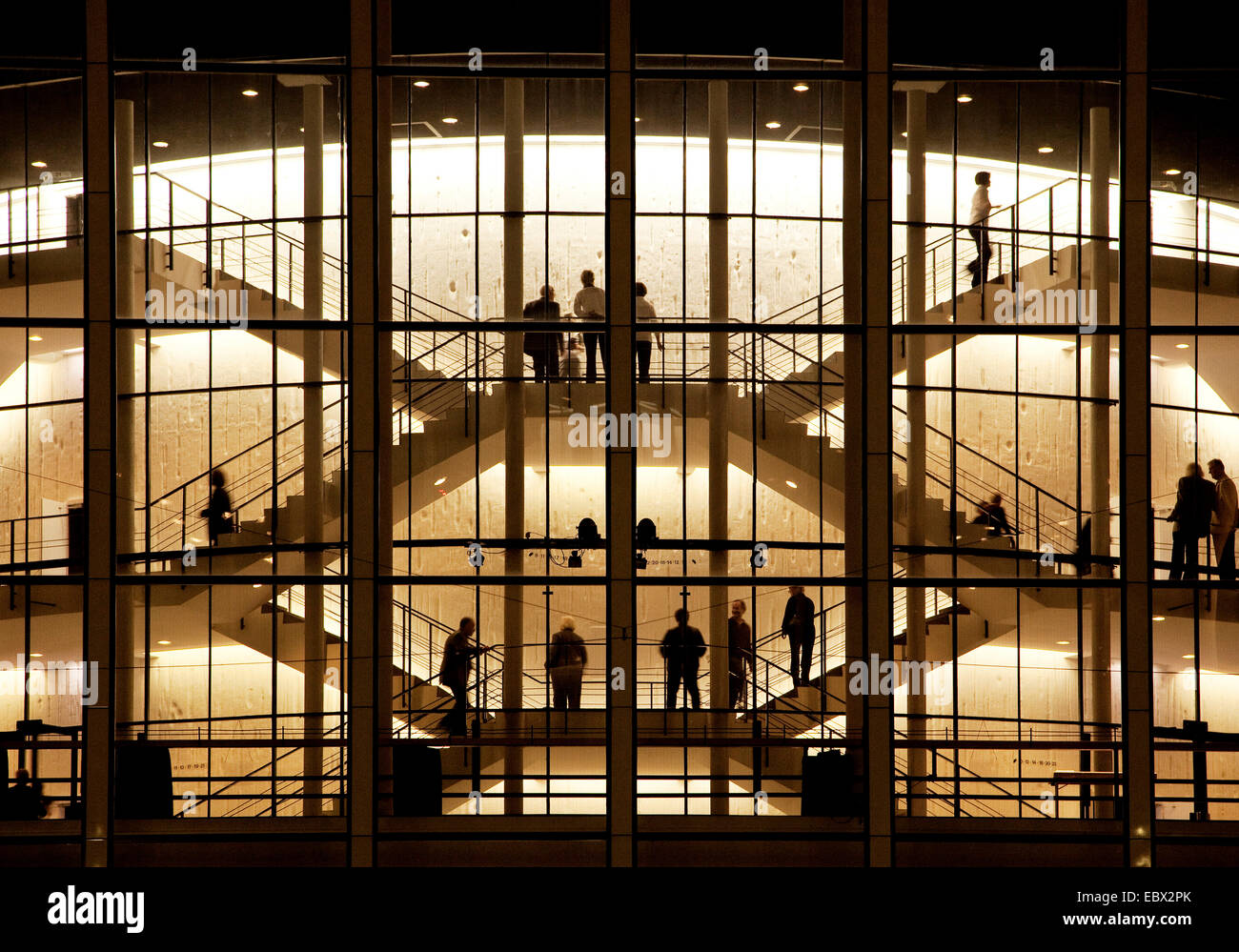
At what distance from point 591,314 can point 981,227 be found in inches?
193

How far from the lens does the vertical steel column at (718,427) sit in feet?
44.4

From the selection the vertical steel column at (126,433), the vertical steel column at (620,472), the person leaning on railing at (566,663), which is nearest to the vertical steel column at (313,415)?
the vertical steel column at (126,433)

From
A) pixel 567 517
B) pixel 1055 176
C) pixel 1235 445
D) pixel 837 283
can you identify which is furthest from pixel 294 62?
pixel 1235 445

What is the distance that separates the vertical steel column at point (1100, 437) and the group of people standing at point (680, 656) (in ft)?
10.4

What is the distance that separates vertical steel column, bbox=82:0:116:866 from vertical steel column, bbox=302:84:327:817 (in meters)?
2.45

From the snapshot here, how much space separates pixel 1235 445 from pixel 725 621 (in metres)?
6.37

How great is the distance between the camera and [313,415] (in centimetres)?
1455

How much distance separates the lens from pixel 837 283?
14.9m

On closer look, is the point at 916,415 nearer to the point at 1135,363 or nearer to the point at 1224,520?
the point at 1135,363

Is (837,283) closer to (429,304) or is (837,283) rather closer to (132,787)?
(429,304)

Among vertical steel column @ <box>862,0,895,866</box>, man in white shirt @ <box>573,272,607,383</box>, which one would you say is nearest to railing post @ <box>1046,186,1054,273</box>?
vertical steel column @ <box>862,0,895,866</box>

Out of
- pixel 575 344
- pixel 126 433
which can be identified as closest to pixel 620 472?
pixel 575 344

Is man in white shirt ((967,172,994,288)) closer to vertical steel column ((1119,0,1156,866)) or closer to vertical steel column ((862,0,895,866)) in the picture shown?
vertical steel column ((1119,0,1156,866))

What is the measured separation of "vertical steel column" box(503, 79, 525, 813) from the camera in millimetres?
13523
